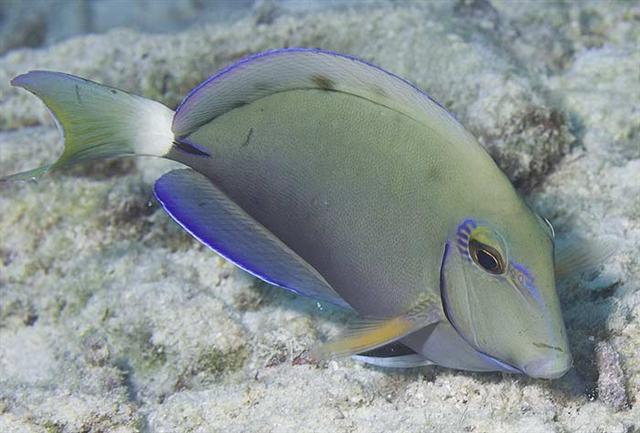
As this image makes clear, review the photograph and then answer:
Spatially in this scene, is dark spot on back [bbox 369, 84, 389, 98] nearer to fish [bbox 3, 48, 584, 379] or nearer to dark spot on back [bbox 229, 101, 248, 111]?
fish [bbox 3, 48, 584, 379]

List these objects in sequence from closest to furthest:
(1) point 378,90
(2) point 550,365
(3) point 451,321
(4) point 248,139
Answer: (2) point 550,365, (3) point 451,321, (1) point 378,90, (4) point 248,139

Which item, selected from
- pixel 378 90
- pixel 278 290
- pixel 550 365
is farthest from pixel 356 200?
pixel 278 290

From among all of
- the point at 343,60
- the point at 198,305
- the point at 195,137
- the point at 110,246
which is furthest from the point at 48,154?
the point at 343,60

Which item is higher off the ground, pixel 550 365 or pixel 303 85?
pixel 303 85

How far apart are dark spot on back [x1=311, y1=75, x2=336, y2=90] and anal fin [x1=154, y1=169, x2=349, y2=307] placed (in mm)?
512

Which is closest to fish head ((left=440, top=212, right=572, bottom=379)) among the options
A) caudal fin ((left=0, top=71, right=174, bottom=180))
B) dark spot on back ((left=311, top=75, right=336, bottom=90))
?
dark spot on back ((left=311, top=75, right=336, bottom=90))

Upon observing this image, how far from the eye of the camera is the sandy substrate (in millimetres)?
2166

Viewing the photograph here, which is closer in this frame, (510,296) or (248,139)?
(510,296)

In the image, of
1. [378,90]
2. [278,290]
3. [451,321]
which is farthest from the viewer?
[278,290]

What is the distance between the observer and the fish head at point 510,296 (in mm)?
1702

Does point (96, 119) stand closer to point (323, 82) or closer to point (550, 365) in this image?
point (323, 82)

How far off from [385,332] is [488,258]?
38 cm

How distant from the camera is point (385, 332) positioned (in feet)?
6.06

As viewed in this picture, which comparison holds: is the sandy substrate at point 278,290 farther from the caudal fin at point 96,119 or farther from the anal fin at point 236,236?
the caudal fin at point 96,119
